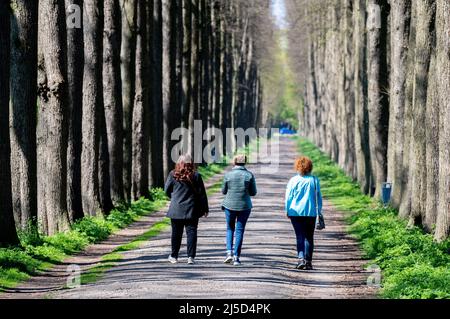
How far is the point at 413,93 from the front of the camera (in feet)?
78.5

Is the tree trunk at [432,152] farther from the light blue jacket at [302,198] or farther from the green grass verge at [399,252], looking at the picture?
the light blue jacket at [302,198]

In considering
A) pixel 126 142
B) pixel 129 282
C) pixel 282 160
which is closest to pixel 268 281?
pixel 129 282

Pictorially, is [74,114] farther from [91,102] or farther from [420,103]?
[420,103]

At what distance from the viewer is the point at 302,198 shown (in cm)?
1644

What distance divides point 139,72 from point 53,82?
10.4 meters

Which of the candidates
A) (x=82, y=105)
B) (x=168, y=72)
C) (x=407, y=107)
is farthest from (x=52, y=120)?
(x=168, y=72)

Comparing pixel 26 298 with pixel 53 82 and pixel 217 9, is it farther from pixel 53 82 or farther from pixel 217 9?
pixel 217 9

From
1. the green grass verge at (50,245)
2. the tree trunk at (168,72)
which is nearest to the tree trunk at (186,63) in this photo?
the tree trunk at (168,72)

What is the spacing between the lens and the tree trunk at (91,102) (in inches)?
981

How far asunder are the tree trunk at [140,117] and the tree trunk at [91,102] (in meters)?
5.78

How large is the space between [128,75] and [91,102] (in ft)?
17.8

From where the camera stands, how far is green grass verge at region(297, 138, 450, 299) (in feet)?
45.8

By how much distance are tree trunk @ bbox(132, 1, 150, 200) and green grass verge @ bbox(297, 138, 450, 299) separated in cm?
566

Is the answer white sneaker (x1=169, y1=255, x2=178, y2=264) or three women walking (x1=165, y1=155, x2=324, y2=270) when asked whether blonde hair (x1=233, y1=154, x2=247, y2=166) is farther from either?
white sneaker (x1=169, y1=255, x2=178, y2=264)
